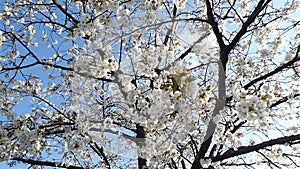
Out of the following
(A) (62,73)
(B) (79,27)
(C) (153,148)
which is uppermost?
(A) (62,73)

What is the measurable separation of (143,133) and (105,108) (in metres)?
1.35

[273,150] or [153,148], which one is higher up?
[273,150]

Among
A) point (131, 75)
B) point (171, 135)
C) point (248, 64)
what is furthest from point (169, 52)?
point (248, 64)

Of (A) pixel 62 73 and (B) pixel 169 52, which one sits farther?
(A) pixel 62 73

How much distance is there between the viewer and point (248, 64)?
20.0ft

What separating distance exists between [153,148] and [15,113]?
7.02ft

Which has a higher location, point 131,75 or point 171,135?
point 131,75

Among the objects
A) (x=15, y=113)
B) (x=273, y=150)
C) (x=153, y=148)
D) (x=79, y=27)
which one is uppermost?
(x=79, y=27)

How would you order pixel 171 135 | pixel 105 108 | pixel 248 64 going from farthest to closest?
pixel 105 108, pixel 248 64, pixel 171 135

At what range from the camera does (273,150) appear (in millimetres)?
5637

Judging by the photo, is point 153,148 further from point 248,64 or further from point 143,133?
point 248,64

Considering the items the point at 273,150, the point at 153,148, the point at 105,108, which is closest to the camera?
the point at 153,148

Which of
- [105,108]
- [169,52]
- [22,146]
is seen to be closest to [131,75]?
[169,52]

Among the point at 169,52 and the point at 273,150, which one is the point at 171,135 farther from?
the point at 273,150
